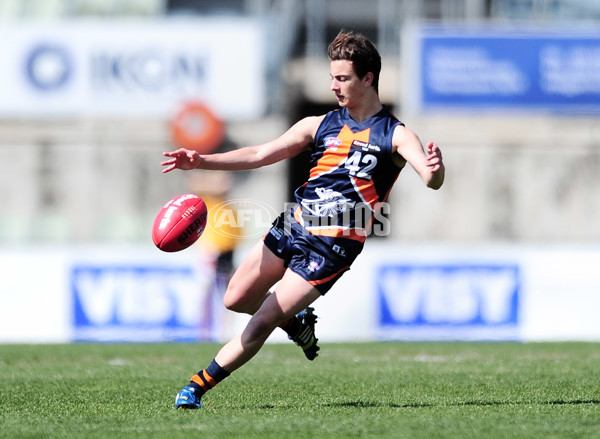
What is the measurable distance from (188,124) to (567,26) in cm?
734

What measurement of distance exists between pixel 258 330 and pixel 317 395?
1056 mm

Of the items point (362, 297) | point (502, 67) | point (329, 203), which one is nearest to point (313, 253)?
point (329, 203)

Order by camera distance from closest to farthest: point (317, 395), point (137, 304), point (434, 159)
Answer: point (434, 159) → point (317, 395) → point (137, 304)

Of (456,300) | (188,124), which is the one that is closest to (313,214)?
(456,300)

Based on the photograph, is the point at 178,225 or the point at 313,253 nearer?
the point at 313,253

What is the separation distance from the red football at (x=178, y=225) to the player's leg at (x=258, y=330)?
716 mm

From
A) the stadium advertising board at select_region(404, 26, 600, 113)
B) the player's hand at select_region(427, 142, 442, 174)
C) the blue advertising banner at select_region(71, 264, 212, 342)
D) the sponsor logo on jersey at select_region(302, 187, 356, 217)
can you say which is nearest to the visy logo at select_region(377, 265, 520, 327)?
the blue advertising banner at select_region(71, 264, 212, 342)

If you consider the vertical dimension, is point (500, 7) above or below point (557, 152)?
above

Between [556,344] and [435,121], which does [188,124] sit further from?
[556,344]

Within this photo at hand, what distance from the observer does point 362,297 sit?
47.6 feet

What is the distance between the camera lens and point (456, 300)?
14352 millimetres

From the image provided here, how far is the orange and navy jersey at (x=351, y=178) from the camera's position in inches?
262

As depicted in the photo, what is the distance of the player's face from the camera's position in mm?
6617

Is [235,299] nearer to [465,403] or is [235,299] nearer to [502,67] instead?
[465,403]
